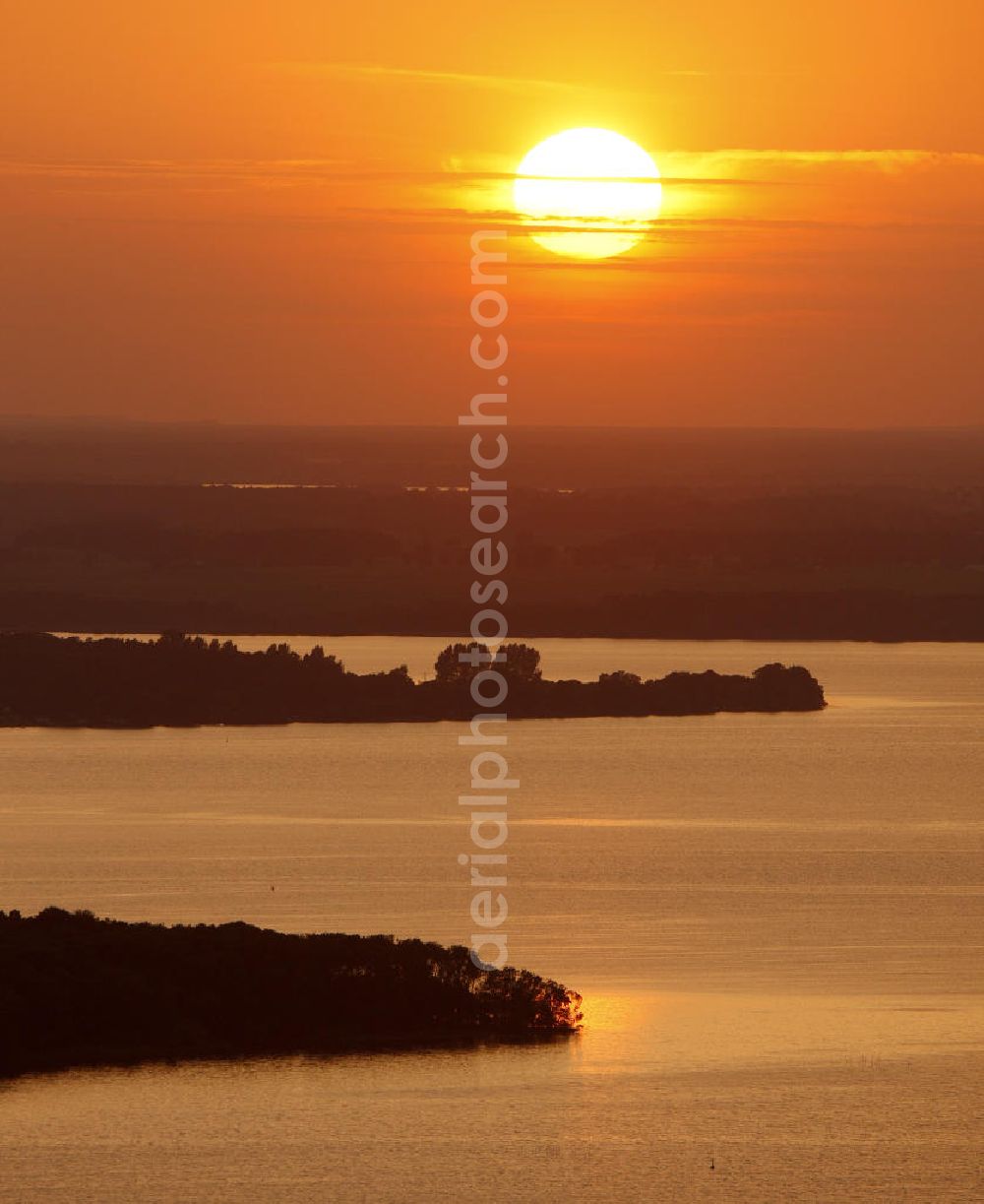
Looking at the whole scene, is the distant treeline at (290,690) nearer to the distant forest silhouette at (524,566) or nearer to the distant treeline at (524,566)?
the distant forest silhouette at (524,566)

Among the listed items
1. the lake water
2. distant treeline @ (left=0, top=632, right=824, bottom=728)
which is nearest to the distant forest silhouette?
distant treeline @ (left=0, top=632, right=824, bottom=728)

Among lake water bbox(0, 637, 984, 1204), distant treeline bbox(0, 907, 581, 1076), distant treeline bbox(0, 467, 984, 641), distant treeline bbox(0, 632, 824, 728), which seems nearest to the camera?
lake water bbox(0, 637, 984, 1204)

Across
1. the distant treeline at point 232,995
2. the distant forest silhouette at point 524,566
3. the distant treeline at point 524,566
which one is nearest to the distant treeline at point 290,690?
the distant forest silhouette at point 524,566

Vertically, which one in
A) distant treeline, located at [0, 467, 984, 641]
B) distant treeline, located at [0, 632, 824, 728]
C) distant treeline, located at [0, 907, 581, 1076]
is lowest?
Result: distant treeline, located at [0, 907, 581, 1076]

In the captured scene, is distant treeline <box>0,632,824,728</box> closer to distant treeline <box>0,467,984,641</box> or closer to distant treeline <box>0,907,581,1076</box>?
distant treeline <box>0,467,984,641</box>

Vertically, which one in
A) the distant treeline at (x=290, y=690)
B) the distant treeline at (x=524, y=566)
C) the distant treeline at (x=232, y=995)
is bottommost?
the distant treeline at (x=232, y=995)

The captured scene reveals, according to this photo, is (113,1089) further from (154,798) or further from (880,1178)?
(154,798)
